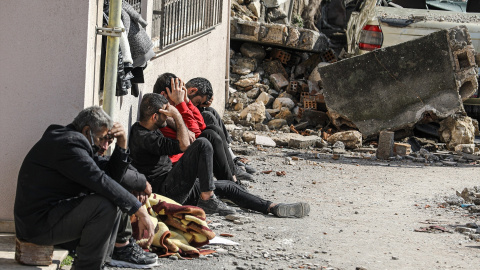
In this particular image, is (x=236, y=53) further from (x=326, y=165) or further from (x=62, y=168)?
(x=62, y=168)

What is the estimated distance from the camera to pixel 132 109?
739cm

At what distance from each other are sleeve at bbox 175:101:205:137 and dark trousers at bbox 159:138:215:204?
0.77m

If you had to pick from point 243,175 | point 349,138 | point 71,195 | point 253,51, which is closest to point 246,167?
point 243,175

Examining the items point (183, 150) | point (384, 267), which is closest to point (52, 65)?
point (183, 150)

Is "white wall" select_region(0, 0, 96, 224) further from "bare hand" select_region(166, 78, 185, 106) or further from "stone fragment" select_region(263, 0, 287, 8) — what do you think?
"stone fragment" select_region(263, 0, 287, 8)

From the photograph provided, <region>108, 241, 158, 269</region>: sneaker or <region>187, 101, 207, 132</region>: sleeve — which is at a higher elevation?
<region>187, 101, 207, 132</region>: sleeve

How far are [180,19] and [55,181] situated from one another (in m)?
5.45

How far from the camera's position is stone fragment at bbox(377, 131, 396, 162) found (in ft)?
33.6

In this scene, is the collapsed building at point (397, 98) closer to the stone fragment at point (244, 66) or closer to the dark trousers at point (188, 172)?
the stone fragment at point (244, 66)

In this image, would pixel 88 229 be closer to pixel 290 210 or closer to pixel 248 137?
pixel 290 210

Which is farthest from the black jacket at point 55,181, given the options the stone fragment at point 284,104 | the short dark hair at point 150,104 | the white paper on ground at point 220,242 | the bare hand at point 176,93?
the stone fragment at point 284,104

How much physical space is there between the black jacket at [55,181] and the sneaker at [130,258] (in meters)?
0.58

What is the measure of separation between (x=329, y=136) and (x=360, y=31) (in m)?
1.69

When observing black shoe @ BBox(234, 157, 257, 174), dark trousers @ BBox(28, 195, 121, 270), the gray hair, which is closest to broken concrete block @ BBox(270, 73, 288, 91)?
black shoe @ BBox(234, 157, 257, 174)
